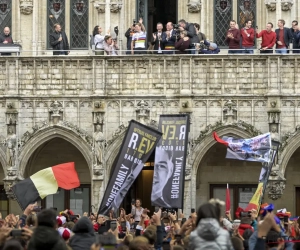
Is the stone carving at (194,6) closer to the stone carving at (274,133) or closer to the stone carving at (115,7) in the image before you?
the stone carving at (115,7)

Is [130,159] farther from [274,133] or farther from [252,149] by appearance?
[274,133]

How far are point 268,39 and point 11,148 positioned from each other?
8327 mm

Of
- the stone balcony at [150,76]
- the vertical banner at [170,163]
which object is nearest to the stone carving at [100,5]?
the stone balcony at [150,76]

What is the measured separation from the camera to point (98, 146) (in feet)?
128

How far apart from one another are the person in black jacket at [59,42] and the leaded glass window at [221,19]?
480 centimetres

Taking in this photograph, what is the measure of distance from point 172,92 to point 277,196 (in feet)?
14.3

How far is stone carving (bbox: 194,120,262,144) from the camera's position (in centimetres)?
3869

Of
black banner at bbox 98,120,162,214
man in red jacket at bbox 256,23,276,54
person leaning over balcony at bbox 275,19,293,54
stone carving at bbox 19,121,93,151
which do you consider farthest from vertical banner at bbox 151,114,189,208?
person leaning over balcony at bbox 275,19,293,54

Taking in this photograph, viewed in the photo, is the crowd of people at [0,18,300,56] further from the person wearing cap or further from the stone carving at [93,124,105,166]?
the stone carving at [93,124,105,166]

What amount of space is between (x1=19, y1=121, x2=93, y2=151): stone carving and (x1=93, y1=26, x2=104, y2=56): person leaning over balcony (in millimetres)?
2367

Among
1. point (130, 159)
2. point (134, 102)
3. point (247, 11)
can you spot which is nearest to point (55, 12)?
point (134, 102)

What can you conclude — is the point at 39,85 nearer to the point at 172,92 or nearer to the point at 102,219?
the point at 172,92

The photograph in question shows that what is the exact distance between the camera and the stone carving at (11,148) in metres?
39.4

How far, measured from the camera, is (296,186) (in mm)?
41062
